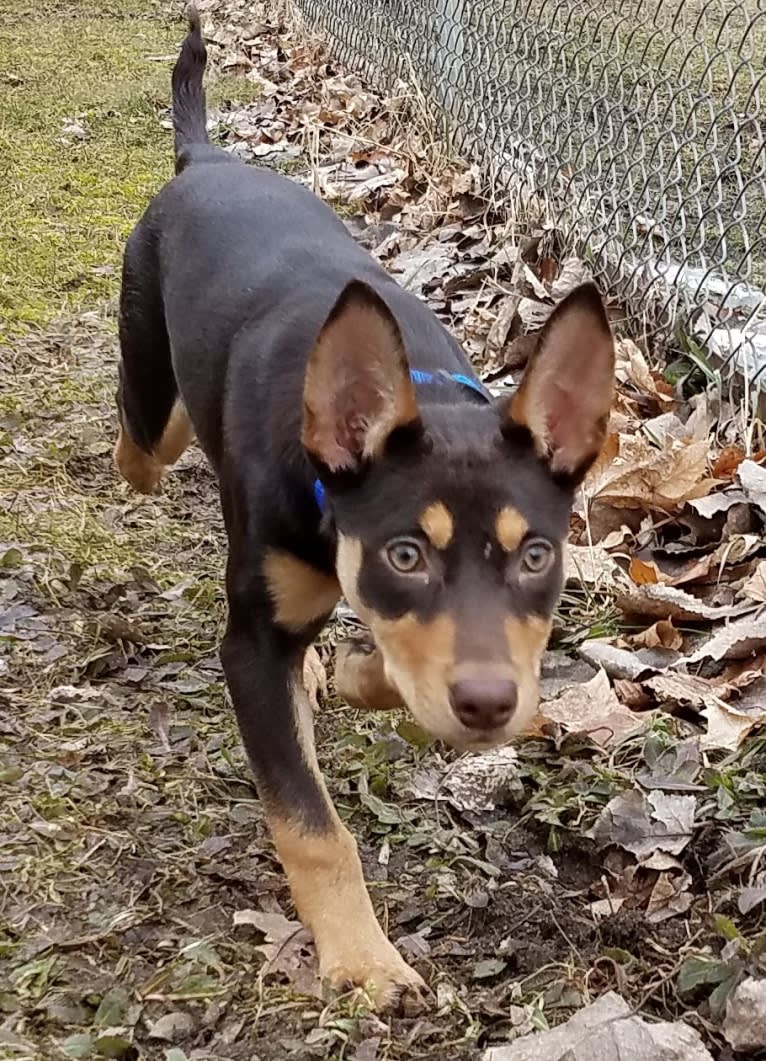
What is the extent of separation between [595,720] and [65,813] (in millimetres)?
1253

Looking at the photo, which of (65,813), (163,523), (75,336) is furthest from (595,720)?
(75,336)

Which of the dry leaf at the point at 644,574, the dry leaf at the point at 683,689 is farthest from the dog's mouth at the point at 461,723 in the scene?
the dry leaf at the point at 644,574

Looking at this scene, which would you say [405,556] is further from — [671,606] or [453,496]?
[671,606]

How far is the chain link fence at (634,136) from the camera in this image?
4820mm

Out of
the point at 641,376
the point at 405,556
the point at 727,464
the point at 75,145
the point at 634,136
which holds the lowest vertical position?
the point at 75,145

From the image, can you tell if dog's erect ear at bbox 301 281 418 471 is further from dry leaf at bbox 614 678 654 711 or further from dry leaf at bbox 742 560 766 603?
dry leaf at bbox 742 560 766 603

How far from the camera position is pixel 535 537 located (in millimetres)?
2525

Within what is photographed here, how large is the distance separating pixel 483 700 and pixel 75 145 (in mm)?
7227

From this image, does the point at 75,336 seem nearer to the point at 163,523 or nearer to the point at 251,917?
the point at 163,523

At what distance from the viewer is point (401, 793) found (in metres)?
3.22

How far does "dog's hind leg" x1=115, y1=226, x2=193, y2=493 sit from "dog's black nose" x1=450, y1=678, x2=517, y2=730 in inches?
86.4

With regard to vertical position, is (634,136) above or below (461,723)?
below

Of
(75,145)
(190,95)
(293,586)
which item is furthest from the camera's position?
(75,145)

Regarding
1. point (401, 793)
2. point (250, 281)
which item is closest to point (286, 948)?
point (401, 793)
